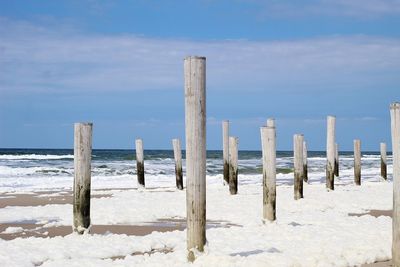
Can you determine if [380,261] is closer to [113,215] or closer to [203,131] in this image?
[203,131]

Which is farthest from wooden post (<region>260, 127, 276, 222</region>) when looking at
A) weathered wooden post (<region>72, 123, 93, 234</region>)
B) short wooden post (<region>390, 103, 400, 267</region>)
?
short wooden post (<region>390, 103, 400, 267</region>)

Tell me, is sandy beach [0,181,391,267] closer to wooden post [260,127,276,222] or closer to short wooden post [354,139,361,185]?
wooden post [260,127,276,222]

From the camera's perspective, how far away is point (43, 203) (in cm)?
1825

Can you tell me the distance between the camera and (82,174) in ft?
36.9

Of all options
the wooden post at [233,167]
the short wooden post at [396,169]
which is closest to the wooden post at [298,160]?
the wooden post at [233,167]

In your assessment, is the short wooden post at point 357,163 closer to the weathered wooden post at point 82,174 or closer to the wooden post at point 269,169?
the wooden post at point 269,169

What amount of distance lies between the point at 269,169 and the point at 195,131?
16.4ft

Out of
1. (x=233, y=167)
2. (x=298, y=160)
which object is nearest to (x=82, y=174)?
(x=298, y=160)

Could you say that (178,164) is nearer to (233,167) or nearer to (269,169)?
(233,167)

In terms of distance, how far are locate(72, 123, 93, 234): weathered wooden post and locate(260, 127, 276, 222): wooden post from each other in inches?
136

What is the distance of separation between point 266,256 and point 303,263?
0.54 m

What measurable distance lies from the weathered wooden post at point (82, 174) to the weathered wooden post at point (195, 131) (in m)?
3.74

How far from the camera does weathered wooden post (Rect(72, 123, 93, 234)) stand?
11078mm

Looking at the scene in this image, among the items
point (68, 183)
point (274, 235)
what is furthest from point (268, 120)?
point (68, 183)
